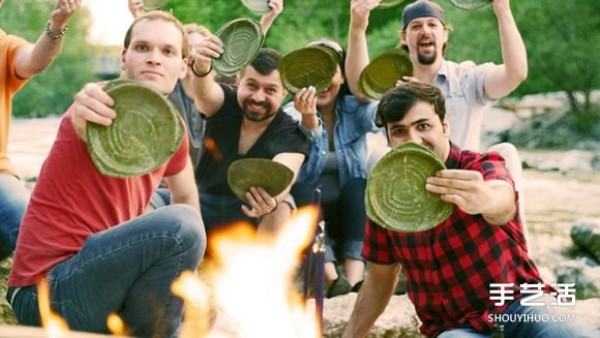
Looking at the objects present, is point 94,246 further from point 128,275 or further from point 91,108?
point 91,108

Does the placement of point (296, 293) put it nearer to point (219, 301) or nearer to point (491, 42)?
point (219, 301)

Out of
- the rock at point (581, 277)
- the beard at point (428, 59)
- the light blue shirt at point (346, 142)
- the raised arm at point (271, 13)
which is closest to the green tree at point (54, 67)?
the raised arm at point (271, 13)

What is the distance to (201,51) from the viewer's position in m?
4.07

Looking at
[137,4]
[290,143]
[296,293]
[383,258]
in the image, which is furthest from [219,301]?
[137,4]

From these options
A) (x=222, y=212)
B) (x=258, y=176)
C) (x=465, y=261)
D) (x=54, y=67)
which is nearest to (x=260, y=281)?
(x=222, y=212)

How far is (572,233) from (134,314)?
3784 mm

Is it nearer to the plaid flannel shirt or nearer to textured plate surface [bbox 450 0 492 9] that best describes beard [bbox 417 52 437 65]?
textured plate surface [bbox 450 0 492 9]

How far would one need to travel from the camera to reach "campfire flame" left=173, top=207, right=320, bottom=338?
12.5 feet

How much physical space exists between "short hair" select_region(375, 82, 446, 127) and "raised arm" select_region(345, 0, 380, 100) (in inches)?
52.0

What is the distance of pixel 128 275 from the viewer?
259 cm

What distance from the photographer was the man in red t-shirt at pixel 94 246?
8.45 ft

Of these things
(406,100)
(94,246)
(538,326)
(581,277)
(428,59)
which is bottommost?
(581,277)

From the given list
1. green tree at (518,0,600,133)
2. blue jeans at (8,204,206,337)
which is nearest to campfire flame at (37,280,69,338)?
blue jeans at (8,204,206,337)

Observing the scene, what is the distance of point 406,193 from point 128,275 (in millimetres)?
981
